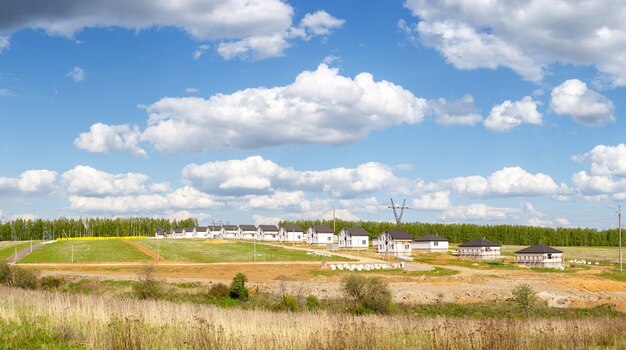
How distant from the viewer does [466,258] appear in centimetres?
Result: 10912

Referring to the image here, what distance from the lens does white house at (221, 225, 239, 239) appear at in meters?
175

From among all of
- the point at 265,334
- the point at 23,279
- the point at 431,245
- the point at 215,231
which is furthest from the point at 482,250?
the point at 265,334

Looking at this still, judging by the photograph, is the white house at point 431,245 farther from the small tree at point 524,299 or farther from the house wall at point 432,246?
the small tree at point 524,299

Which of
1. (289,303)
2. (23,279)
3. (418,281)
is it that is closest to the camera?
(289,303)

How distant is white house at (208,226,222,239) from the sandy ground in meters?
100

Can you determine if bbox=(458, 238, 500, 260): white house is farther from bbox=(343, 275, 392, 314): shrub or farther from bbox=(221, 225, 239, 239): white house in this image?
bbox=(221, 225, 239, 239): white house

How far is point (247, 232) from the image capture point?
171 meters

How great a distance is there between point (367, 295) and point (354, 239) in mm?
88711

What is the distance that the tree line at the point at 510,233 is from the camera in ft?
584

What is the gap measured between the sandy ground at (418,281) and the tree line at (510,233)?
93.0 metres

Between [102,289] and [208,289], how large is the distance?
32.4 feet

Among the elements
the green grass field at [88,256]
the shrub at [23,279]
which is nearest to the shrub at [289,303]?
the shrub at [23,279]

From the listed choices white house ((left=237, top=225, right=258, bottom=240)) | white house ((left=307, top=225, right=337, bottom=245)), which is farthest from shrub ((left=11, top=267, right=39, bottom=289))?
white house ((left=237, top=225, right=258, bottom=240))

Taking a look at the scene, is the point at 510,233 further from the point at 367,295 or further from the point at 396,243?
the point at 367,295
